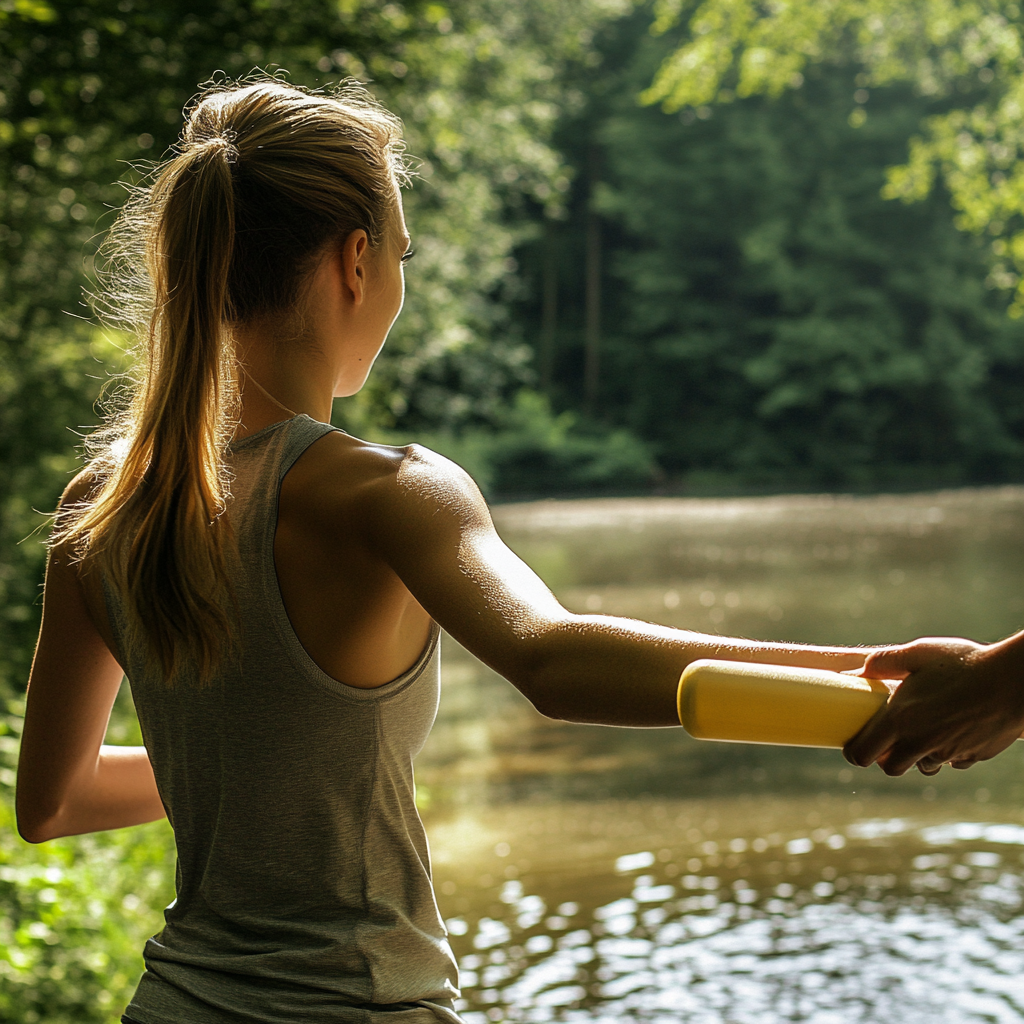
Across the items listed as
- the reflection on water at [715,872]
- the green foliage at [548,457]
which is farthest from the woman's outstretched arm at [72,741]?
the green foliage at [548,457]

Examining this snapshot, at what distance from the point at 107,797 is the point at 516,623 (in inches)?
25.4

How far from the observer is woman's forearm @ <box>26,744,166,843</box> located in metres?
1.47

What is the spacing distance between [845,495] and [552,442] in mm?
8089

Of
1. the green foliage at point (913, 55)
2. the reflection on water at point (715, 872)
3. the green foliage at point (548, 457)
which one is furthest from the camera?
the green foliage at point (548, 457)

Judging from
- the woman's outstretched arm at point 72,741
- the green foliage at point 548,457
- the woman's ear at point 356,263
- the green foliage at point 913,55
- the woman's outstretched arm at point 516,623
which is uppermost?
the green foliage at point 913,55

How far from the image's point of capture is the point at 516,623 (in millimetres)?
1092

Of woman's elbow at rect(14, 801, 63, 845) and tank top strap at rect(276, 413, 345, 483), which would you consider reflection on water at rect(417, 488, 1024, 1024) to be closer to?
woman's elbow at rect(14, 801, 63, 845)

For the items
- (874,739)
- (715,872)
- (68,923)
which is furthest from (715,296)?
(874,739)

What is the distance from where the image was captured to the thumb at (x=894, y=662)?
43.8 inches

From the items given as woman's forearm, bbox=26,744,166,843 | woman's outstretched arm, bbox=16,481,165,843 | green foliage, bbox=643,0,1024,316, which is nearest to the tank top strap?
woman's outstretched arm, bbox=16,481,165,843

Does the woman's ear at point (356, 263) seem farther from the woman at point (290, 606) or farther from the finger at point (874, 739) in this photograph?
the finger at point (874, 739)

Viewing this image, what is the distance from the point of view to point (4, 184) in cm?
735

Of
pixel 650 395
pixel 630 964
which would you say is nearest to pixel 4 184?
pixel 630 964

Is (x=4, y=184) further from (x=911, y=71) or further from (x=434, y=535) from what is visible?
(x=911, y=71)
